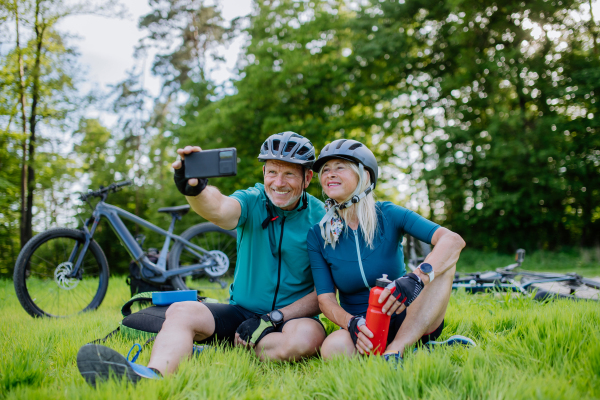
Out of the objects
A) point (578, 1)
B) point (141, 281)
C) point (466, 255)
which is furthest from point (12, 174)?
point (578, 1)

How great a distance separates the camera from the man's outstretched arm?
7.96 ft

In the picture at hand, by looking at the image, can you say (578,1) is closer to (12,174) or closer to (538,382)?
(538,382)

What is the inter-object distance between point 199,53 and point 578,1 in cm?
1521

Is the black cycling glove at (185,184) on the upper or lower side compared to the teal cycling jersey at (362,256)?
upper

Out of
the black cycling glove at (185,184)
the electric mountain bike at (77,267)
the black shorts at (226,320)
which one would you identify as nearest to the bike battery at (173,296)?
the black shorts at (226,320)

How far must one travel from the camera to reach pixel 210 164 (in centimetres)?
238

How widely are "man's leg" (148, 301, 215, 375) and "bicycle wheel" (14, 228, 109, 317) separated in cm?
254

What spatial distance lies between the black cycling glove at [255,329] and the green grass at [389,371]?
0.34 ft

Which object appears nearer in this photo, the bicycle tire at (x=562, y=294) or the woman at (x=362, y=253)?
the woman at (x=362, y=253)

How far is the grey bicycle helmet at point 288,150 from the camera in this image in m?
2.91

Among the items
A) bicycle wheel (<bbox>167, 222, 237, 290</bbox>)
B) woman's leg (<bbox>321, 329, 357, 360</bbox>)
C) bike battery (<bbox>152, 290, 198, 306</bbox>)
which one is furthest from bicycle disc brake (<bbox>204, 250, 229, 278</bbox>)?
woman's leg (<bbox>321, 329, 357, 360</bbox>)

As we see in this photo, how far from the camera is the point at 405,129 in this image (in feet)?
53.9

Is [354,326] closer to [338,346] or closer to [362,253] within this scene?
[338,346]

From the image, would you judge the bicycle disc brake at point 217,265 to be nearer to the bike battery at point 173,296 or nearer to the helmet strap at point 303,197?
the bike battery at point 173,296
